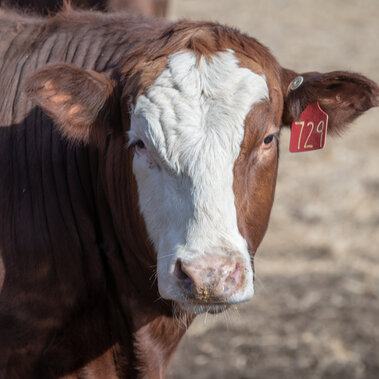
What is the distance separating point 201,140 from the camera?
10.5ft

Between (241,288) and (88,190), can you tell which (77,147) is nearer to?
(88,190)

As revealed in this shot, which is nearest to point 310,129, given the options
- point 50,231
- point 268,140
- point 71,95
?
point 268,140

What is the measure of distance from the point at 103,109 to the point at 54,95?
251 millimetres

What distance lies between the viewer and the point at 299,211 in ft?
27.2

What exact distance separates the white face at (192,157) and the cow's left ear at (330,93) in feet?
0.87

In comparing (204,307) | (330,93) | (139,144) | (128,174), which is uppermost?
(330,93)

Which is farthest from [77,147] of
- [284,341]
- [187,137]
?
[284,341]

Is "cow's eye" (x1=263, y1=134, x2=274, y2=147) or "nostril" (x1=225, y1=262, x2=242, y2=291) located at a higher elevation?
"cow's eye" (x1=263, y1=134, x2=274, y2=147)

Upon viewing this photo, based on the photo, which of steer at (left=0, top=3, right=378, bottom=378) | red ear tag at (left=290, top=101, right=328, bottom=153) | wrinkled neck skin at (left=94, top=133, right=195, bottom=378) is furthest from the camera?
red ear tag at (left=290, top=101, right=328, bottom=153)

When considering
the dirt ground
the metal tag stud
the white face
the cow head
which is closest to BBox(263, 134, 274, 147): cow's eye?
the cow head

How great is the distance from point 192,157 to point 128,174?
483 mm

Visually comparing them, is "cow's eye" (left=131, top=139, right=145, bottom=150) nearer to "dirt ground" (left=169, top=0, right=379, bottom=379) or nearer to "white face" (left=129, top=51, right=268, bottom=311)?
"white face" (left=129, top=51, right=268, bottom=311)

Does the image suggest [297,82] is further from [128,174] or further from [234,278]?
[234,278]

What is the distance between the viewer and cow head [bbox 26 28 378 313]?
10.2 feet
